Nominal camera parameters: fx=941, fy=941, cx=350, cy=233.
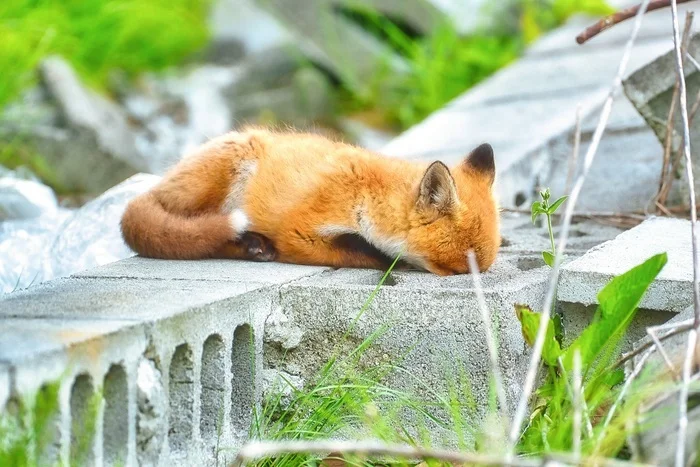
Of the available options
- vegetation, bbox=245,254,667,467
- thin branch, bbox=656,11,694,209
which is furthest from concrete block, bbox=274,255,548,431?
thin branch, bbox=656,11,694,209

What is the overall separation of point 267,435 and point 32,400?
98 centimetres

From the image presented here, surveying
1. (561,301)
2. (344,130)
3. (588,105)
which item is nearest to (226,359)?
(561,301)

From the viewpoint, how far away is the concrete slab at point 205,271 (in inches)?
121

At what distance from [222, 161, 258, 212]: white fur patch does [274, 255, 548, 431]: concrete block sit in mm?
672

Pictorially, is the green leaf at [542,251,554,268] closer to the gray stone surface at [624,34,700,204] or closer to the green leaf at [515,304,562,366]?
Answer: the green leaf at [515,304,562,366]

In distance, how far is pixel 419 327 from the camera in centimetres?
292

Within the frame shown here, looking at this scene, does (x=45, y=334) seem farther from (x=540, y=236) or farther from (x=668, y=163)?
(x=668, y=163)

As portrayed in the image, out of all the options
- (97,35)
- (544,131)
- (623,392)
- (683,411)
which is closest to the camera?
(683,411)

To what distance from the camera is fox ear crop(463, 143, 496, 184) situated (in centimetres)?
353

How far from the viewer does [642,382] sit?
2.36 m

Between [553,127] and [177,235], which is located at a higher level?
[553,127]

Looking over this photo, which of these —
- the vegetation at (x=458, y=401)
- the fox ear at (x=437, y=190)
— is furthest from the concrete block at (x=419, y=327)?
the fox ear at (x=437, y=190)

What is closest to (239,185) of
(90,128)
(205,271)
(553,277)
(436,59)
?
(205,271)

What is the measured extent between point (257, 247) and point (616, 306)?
141cm
